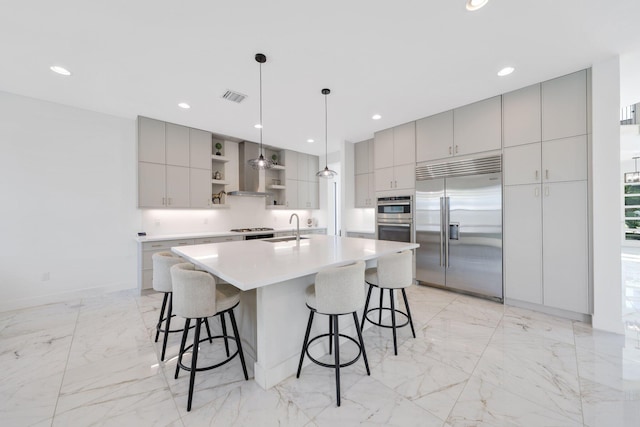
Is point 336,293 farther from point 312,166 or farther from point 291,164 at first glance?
point 312,166

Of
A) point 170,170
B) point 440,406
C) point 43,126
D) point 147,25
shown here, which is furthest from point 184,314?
point 43,126

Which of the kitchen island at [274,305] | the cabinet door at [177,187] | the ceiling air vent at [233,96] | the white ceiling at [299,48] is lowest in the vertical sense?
the kitchen island at [274,305]

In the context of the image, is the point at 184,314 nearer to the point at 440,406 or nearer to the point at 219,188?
the point at 440,406

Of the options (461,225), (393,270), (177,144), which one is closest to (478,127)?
(461,225)

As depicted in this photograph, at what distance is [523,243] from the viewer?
3160 mm

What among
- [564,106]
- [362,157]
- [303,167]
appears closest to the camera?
[564,106]

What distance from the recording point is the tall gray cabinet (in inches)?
110

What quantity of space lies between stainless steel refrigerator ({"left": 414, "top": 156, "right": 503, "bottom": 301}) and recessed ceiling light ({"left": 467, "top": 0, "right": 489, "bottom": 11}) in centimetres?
207

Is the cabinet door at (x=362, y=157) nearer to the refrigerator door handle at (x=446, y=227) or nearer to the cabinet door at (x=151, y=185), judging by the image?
the refrigerator door handle at (x=446, y=227)

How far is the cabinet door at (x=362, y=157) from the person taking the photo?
5.29m

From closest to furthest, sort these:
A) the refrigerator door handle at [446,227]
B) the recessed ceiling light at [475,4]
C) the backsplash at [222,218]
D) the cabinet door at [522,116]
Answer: the recessed ceiling light at [475,4]
the cabinet door at [522,116]
the refrigerator door handle at [446,227]
the backsplash at [222,218]

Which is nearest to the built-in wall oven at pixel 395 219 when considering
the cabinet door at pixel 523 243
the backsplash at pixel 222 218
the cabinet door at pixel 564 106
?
the cabinet door at pixel 523 243

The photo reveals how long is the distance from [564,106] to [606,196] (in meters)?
1.10

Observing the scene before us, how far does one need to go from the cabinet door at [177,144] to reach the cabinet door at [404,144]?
12.2 feet
